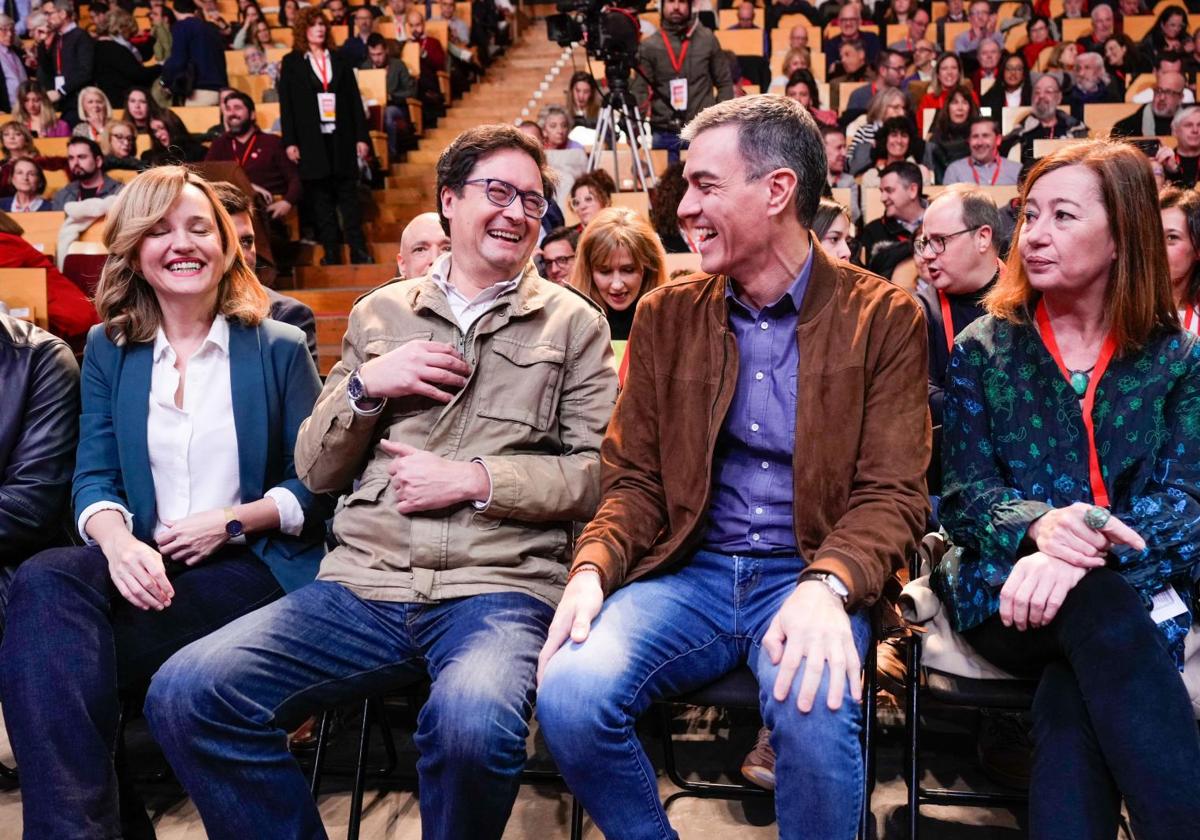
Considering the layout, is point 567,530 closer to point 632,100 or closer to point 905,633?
point 905,633

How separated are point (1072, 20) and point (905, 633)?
8041 millimetres

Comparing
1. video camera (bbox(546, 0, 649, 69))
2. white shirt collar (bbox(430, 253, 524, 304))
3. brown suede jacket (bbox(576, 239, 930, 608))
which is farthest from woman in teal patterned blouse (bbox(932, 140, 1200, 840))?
video camera (bbox(546, 0, 649, 69))

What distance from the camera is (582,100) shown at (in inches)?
286

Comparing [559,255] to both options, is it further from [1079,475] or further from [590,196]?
[1079,475]

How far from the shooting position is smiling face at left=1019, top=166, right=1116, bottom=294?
184 cm

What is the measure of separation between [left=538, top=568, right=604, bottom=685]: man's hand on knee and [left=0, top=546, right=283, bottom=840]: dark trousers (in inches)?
27.6

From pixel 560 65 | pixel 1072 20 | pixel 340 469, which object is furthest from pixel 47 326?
pixel 1072 20

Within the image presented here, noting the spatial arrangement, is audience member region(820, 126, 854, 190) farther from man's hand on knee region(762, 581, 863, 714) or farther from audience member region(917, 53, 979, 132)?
man's hand on knee region(762, 581, 863, 714)

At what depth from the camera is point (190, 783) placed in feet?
5.50

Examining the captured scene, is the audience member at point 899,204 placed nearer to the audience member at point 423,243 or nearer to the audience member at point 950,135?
the audience member at point 950,135

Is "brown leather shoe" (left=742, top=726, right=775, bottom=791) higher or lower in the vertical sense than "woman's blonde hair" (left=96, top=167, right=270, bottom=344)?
lower

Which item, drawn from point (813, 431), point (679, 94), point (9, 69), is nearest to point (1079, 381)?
point (813, 431)

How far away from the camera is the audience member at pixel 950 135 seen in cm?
638

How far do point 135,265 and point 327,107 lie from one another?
4.69 m
